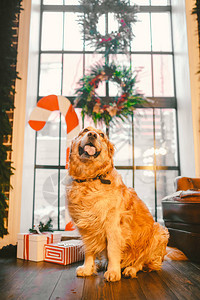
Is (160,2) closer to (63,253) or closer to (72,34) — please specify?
(72,34)

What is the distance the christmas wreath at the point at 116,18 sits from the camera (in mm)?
3990

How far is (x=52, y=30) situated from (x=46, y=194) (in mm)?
3003

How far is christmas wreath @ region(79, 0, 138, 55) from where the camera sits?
13.1 feet

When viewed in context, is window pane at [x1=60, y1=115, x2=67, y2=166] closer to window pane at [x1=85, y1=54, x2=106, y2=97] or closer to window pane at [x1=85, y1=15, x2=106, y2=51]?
window pane at [x1=85, y1=54, x2=106, y2=97]

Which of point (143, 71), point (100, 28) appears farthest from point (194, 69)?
point (100, 28)

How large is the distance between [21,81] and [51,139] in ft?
3.53

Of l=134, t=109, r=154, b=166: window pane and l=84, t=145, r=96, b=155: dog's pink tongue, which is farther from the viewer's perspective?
l=134, t=109, r=154, b=166: window pane

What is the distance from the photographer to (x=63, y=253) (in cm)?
229

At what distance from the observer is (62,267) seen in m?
2.19

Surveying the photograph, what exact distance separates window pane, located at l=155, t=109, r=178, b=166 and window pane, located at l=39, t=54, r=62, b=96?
71.9 inches

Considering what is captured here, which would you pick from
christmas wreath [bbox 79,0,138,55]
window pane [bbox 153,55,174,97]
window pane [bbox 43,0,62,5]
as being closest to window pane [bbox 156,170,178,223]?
window pane [bbox 153,55,174,97]

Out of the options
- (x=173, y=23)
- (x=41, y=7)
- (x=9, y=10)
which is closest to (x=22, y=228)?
(x=9, y=10)

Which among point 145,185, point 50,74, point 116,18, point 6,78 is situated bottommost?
point 145,185

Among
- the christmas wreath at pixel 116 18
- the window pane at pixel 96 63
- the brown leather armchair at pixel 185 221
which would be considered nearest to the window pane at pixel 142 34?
the christmas wreath at pixel 116 18
